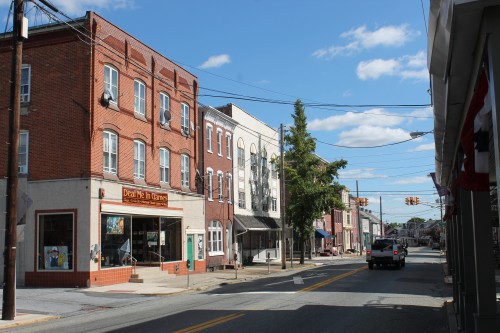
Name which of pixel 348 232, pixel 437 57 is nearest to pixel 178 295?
pixel 437 57

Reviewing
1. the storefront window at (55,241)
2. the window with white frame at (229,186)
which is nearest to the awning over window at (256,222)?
the window with white frame at (229,186)

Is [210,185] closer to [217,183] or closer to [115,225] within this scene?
[217,183]

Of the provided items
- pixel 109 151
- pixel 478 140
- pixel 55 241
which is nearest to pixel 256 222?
pixel 109 151

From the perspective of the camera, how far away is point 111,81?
24.8 meters

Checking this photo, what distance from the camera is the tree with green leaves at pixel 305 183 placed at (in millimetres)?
42062

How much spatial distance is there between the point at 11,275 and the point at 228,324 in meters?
6.31

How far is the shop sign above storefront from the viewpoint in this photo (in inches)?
976

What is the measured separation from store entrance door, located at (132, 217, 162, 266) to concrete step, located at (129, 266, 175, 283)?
46.7 inches

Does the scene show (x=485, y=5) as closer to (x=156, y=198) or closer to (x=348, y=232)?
(x=156, y=198)

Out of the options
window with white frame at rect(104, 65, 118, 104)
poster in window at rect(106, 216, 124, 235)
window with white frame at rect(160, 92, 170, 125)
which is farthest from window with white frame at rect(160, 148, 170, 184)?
window with white frame at rect(104, 65, 118, 104)

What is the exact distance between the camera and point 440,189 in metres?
18.7

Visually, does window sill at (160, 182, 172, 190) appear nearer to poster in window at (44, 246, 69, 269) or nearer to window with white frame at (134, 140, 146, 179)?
window with white frame at (134, 140, 146, 179)

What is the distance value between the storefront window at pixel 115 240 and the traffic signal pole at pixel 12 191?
30.6ft

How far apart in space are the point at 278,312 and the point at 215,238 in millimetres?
22541
